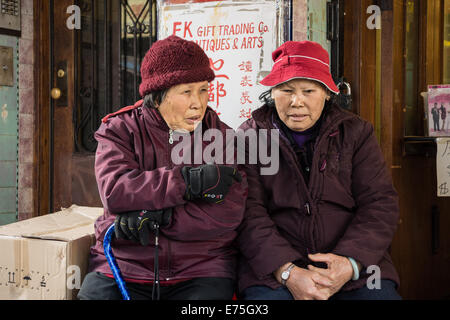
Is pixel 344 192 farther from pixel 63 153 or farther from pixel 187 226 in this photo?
pixel 63 153

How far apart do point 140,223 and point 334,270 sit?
785 millimetres

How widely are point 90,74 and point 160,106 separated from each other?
162cm

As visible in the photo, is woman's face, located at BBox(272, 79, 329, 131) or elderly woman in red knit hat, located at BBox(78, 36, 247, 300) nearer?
elderly woman in red knit hat, located at BBox(78, 36, 247, 300)

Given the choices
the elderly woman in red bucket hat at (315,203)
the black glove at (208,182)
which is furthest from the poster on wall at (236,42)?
the black glove at (208,182)

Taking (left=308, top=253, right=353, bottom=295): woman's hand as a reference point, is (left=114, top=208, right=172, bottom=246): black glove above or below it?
above

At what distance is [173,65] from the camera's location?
5.66ft

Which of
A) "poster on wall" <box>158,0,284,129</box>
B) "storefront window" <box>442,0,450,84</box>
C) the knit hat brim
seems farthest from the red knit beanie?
"storefront window" <box>442,0,450,84</box>

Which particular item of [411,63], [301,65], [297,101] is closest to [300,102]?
[297,101]

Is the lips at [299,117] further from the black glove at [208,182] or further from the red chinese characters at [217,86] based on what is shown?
the red chinese characters at [217,86]

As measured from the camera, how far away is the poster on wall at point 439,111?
285cm

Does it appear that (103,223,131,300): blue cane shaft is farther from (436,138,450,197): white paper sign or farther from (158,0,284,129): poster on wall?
(436,138,450,197): white paper sign

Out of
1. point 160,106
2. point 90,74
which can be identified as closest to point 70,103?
point 90,74

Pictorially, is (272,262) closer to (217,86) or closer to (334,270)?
Answer: (334,270)

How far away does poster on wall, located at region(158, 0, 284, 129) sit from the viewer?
2.55 m
